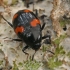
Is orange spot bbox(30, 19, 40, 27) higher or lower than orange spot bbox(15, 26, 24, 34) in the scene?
higher

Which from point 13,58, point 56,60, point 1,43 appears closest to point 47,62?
point 56,60

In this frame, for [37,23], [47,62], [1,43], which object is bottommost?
[47,62]

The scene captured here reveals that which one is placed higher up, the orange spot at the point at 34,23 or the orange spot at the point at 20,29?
the orange spot at the point at 34,23

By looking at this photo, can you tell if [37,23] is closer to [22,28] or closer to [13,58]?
[22,28]

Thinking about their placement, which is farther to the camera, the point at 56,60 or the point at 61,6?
the point at 61,6

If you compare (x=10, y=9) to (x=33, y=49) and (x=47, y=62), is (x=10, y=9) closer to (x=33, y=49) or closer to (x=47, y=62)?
(x=33, y=49)

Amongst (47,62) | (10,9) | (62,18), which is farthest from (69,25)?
(10,9)

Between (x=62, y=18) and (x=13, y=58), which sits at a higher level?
(x=62, y=18)
